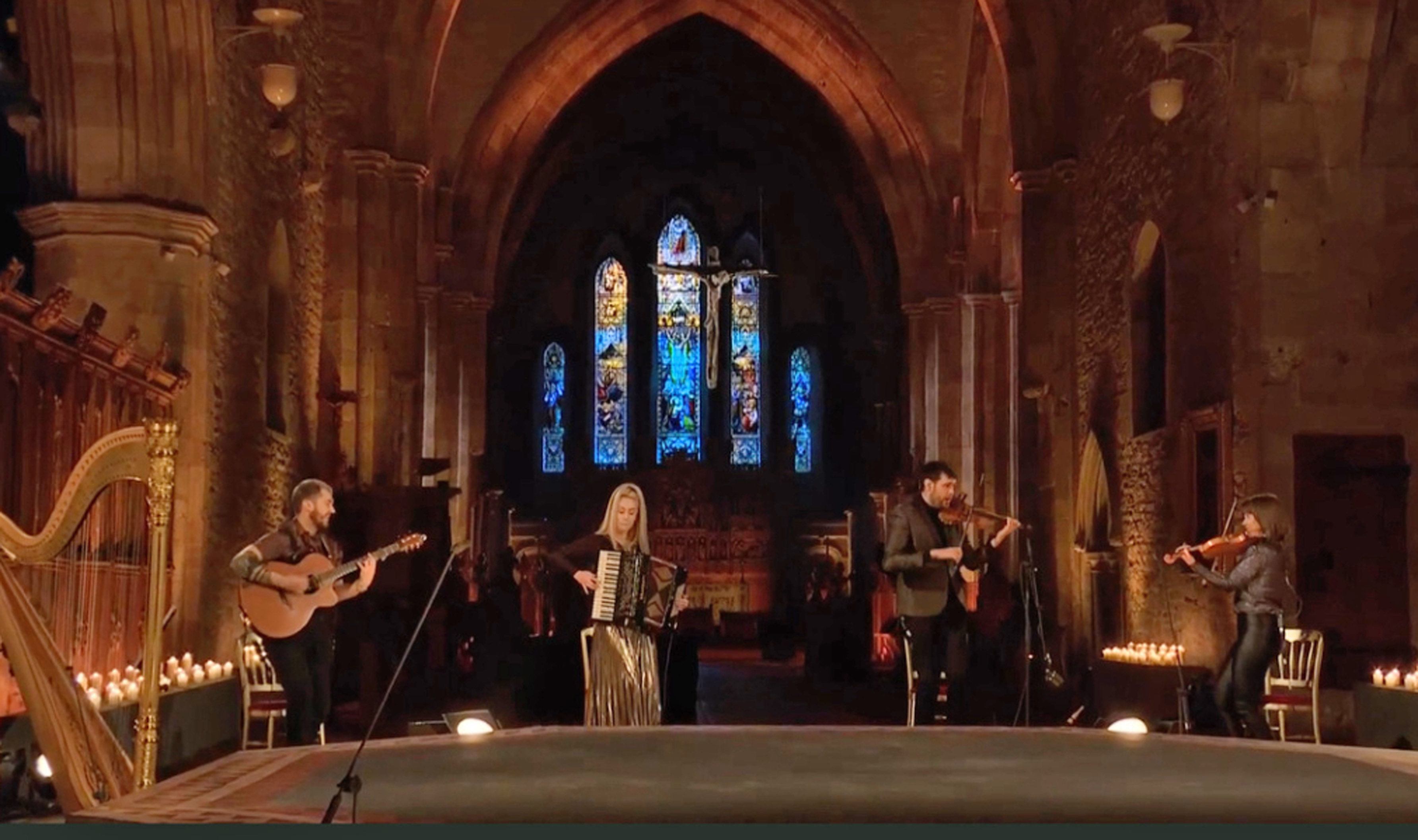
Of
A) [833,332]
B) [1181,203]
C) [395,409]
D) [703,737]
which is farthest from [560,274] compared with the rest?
[703,737]

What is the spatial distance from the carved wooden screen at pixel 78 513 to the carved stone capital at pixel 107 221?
69 cm

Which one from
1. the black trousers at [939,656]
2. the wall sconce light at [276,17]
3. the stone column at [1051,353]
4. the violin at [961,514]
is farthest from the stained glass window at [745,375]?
the violin at [961,514]

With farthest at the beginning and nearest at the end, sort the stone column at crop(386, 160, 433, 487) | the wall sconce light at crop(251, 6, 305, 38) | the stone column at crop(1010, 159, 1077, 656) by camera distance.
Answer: the stone column at crop(386, 160, 433, 487)
the stone column at crop(1010, 159, 1077, 656)
the wall sconce light at crop(251, 6, 305, 38)

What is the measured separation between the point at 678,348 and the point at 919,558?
29305mm

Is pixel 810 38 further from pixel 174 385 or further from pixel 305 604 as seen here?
pixel 305 604

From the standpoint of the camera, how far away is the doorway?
11742 millimetres

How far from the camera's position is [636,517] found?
8625mm

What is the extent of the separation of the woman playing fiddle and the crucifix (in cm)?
2208

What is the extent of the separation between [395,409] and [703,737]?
12.7 meters

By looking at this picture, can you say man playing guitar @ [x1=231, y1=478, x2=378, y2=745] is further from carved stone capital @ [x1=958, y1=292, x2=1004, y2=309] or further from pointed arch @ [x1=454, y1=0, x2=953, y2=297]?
pointed arch @ [x1=454, y1=0, x2=953, y2=297]

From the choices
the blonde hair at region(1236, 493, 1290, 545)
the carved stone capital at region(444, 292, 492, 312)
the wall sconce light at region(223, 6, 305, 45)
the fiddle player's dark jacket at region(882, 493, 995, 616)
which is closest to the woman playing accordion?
the fiddle player's dark jacket at region(882, 493, 995, 616)

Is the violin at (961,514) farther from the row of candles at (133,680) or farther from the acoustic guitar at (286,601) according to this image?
the row of candles at (133,680)

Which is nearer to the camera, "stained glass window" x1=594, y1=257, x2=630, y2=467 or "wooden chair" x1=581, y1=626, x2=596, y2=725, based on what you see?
"wooden chair" x1=581, y1=626, x2=596, y2=725

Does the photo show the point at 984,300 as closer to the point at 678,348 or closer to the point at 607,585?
the point at 678,348
